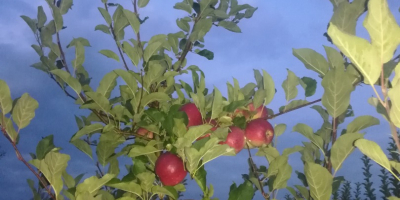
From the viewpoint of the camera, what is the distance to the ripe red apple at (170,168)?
4.54ft

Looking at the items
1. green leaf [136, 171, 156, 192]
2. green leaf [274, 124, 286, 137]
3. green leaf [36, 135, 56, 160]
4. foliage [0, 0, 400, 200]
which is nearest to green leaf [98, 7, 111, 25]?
foliage [0, 0, 400, 200]

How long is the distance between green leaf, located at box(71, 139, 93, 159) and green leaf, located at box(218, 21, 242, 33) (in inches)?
35.8

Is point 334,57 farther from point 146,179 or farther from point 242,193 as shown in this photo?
point 146,179

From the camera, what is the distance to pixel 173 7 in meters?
2.03

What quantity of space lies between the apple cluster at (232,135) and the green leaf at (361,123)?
0.32 m

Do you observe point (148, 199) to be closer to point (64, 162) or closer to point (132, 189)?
point (132, 189)

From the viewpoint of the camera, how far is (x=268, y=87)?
64.6 inches

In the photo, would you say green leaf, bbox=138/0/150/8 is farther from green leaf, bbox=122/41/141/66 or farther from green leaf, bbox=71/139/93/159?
green leaf, bbox=71/139/93/159

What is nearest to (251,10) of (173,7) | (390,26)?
(173,7)

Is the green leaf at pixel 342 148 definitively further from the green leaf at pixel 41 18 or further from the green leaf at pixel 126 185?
the green leaf at pixel 41 18

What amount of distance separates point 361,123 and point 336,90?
292 millimetres

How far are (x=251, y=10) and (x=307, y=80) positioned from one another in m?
0.75

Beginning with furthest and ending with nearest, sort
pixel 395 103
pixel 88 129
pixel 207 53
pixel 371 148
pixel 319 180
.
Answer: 1. pixel 207 53
2. pixel 88 129
3. pixel 319 180
4. pixel 371 148
5. pixel 395 103

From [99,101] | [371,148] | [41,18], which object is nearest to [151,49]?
[99,101]
